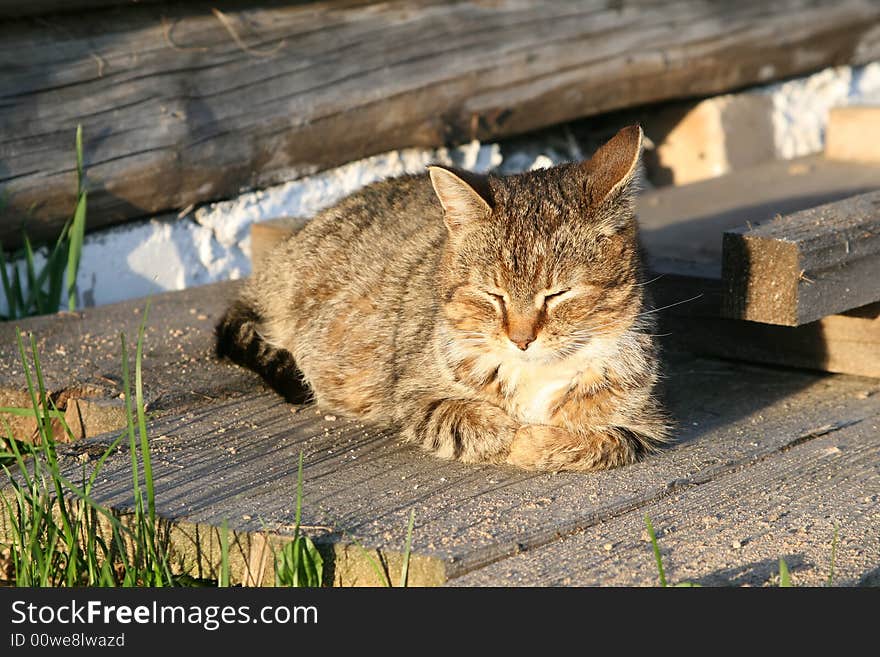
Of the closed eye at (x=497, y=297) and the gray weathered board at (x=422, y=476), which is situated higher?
the closed eye at (x=497, y=297)

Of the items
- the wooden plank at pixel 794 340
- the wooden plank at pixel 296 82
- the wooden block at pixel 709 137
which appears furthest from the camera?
the wooden block at pixel 709 137

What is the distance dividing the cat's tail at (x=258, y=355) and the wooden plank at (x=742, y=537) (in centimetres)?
136

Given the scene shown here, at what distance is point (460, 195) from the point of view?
139 inches

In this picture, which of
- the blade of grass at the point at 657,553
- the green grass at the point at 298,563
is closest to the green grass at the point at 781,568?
the blade of grass at the point at 657,553

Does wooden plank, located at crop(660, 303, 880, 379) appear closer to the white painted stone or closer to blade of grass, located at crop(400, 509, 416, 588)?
the white painted stone

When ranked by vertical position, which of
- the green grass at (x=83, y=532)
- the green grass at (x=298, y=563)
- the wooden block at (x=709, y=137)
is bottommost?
the green grass at (x=298, y=563)

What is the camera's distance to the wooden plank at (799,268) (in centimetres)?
376

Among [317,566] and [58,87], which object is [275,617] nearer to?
Answer: [317,566]

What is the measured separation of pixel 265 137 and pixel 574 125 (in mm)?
2315

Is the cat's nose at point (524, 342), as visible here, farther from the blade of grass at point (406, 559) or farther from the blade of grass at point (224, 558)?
the blade of grass at point (224, 558)

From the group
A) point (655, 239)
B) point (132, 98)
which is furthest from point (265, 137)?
point (655, 239)

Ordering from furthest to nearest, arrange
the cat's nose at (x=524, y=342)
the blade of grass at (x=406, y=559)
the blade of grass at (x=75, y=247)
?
the blade of grass at (x=75, y=247)
the cat's nose at (x=524, y=342)
the blade of grass at (x=406, y=559)

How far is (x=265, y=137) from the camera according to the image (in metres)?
5.36

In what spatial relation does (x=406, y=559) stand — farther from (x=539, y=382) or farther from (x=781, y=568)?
(x=539, y=382)
